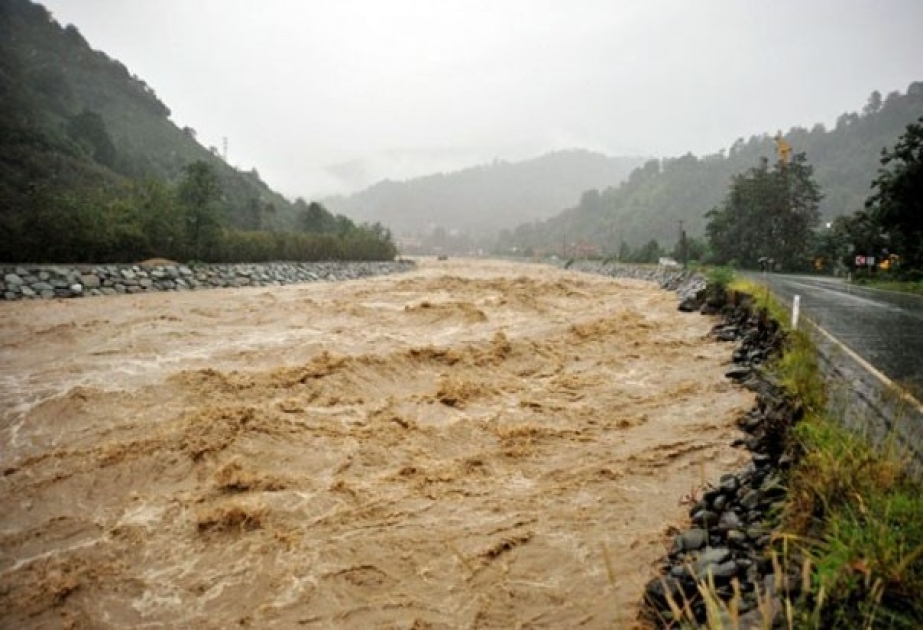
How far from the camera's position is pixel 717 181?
116 m

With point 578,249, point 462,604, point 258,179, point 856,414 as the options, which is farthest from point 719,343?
point 258,179

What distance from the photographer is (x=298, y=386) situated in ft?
30.9

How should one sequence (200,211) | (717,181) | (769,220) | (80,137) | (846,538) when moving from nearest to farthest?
(846,538) → (200,211) → (769,220) → (80,137) → (717,181)

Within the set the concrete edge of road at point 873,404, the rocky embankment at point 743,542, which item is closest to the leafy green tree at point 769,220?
the concrete edge of road at point 873,404

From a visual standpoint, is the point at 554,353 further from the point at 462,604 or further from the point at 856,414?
the point at 462,604

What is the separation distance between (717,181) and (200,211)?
380ft

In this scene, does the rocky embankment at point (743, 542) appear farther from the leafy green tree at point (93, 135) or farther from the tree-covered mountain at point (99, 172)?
the leafy green tree at point (93, 135)

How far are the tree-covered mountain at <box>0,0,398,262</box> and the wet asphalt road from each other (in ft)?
89.2

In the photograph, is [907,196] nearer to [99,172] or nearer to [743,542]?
[743,542]

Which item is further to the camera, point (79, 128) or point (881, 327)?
point (79, 128)

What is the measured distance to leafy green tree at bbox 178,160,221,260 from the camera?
96.1ft

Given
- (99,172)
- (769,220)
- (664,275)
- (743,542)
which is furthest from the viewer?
(99,172)

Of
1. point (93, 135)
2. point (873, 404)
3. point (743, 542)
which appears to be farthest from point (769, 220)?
point (93, 135)

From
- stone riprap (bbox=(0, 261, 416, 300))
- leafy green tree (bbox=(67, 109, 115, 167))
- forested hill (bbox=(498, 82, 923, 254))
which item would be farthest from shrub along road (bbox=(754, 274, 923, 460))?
forested hill (bbox=(498, 82, 923, 254))
